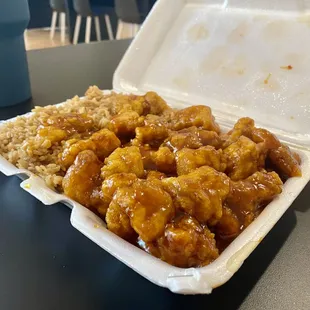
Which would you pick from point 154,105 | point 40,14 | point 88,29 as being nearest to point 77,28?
point 88,29

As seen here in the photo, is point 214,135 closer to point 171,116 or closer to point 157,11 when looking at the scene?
point 171,116

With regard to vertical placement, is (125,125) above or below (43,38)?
above

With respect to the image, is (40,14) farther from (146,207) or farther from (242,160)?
(146,207)

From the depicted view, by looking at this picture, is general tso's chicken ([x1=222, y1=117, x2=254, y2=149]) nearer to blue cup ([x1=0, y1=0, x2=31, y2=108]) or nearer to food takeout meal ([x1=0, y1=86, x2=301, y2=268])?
food takeout meal ([x1=0, y1=86, x2=301, y2=268])

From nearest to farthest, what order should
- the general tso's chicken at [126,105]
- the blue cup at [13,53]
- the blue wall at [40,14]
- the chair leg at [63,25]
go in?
the general tso's chicken at [126,105], the blue cup at [13,53], the chair leg at [63,25], the blue wall at [40,14]

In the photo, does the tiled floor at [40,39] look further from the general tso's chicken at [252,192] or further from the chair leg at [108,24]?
the general tso's chicken at [252,192]

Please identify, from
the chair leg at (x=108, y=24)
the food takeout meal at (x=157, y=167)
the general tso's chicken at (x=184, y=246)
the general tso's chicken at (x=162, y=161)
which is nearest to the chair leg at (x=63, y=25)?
the chair leg at (x=108, y=24)

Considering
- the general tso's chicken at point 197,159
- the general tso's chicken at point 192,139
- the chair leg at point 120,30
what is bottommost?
the chair leg at point 120,30
